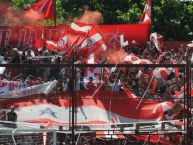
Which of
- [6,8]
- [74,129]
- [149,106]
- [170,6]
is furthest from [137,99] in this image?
[6,8]

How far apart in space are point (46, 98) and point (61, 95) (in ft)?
0.76

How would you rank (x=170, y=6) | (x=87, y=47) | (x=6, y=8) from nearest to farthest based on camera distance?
(x=87, y=47), (x=170, y=6), (x=6, y=8)

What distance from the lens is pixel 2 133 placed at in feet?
30.2

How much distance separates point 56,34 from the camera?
891 inches

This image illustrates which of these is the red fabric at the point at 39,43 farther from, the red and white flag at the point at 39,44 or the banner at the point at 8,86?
the banner at the point at 8,86

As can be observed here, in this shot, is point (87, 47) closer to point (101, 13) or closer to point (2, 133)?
point (2, 133)

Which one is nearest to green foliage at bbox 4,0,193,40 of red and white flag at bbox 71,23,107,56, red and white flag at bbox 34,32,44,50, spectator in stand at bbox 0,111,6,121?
red and white flag at bbox 34,32,44,50

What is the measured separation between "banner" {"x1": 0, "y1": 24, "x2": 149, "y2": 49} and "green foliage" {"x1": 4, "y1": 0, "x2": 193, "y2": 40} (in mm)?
8047

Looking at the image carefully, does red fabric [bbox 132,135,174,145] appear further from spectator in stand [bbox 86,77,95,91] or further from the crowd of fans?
spectator in stand [bbox 86,77,95,91]

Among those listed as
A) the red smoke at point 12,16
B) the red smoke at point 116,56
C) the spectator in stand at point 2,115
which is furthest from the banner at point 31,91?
the red smoke at point 12,16

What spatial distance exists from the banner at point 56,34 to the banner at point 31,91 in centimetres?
1132

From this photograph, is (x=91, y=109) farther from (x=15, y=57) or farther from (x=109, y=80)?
(x=15, y=57)

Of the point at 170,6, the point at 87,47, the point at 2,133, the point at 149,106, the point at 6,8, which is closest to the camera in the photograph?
the point at 2,133

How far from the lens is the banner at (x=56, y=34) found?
21531 mm
